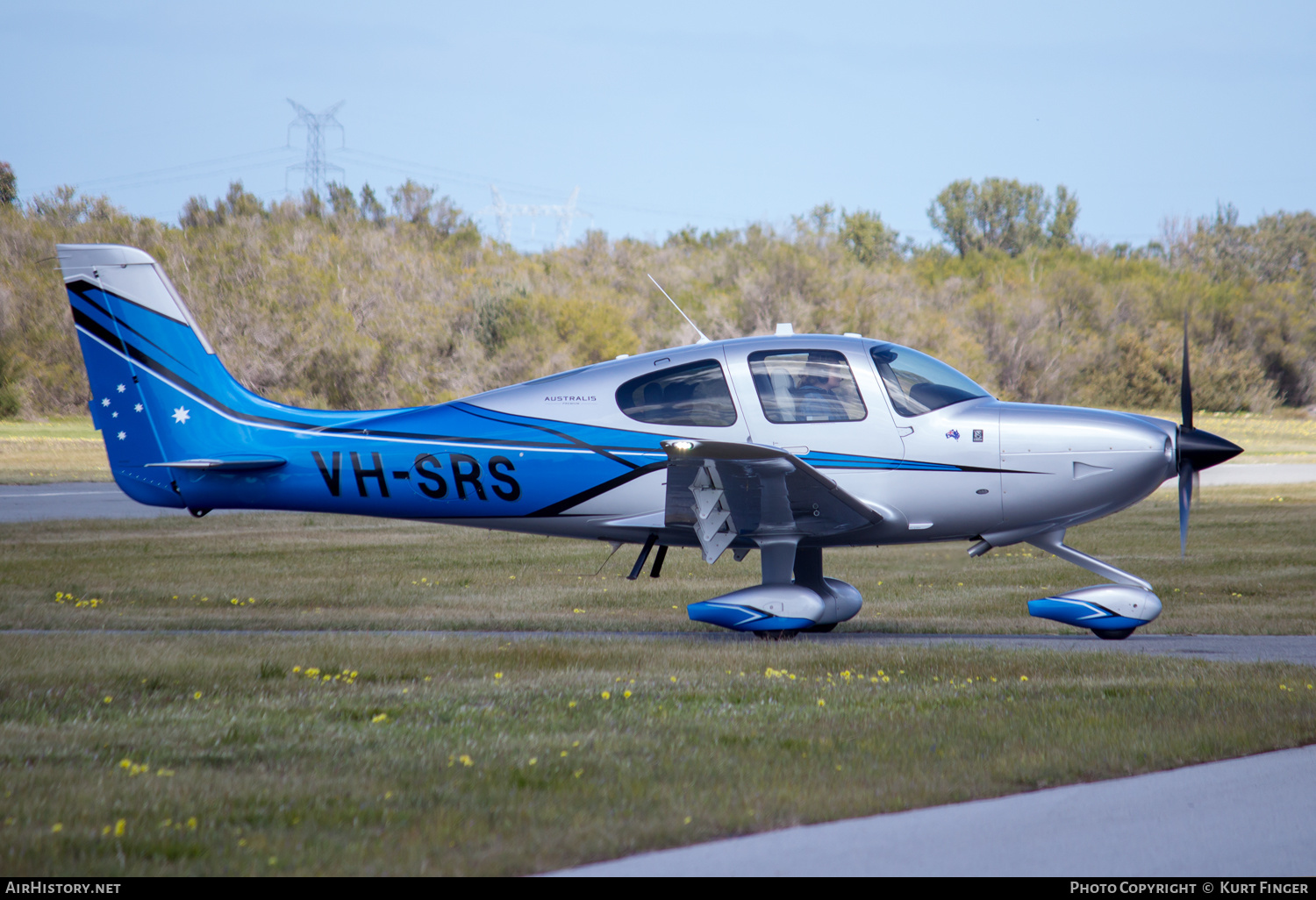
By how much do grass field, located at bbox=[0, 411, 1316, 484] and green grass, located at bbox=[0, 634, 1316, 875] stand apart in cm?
2394

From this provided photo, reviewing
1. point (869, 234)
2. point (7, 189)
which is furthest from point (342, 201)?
point (869, 234)

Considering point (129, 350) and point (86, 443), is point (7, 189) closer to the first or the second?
point (86, 443)

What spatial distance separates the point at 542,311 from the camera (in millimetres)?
53656

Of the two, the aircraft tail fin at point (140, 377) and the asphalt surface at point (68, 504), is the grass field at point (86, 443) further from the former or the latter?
the aircraft tail fin at point (140, 377)

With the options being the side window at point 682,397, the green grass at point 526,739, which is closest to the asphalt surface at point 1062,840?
the green grass at point 526,739

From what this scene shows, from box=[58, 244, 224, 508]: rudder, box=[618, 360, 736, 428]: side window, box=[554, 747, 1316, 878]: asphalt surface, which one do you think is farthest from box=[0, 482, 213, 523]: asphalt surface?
box=[554, 747, 1316, 878]: asphalt surface

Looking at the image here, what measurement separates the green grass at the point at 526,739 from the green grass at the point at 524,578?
2286mm

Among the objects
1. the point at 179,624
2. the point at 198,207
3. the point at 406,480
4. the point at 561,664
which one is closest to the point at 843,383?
the point at 561,664

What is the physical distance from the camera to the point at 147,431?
1059 cm

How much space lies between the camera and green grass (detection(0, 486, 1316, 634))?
10898mm

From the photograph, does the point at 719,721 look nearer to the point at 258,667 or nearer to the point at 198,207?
the point at 258,667

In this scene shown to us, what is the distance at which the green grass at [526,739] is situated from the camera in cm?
426

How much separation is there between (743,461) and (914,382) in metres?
1.86

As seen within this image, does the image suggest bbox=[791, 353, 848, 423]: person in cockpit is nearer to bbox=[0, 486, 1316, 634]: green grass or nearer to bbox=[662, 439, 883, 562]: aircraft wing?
bbox=[662, 439, 883, 562]: aircraft wing
